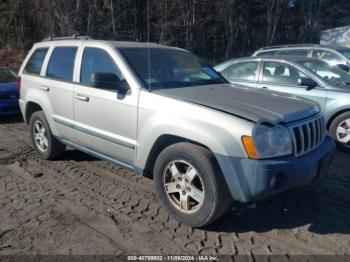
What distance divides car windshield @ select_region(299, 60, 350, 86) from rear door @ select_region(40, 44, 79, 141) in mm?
4323

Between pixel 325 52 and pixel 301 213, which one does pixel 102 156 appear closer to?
pixel 301 213

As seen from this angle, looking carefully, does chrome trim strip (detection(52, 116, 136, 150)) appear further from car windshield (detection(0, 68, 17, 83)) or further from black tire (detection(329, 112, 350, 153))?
car windshield (detection(0, 68, 17, 83))

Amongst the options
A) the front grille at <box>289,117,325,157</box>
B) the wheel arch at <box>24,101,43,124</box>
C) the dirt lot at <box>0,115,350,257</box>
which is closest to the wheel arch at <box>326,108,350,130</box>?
the dirt lot at <box>0,115,350,257</box>

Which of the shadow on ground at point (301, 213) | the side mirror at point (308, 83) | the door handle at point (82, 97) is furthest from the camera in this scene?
the side mirror at point (308, 83)

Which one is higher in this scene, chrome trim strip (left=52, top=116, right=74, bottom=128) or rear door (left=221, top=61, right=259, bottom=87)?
rear door (left=221, top=61, right=259, bottom=87)

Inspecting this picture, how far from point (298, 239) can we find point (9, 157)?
464 cm

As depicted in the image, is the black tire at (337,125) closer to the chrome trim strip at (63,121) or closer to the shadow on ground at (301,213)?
the shadow on ground at (301,213)

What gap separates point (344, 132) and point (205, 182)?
3896mm

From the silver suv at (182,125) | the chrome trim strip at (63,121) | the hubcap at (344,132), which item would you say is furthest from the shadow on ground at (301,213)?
the chrome trim strip at (63,121)

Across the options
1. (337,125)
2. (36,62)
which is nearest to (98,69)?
(36,62)

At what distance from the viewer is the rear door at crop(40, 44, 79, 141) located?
5098 mm

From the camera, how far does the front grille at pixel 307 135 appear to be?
11.7 ft

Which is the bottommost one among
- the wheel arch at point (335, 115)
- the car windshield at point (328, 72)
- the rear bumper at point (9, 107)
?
the rear bumper at point (9, 107)

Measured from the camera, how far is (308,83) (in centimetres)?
653
